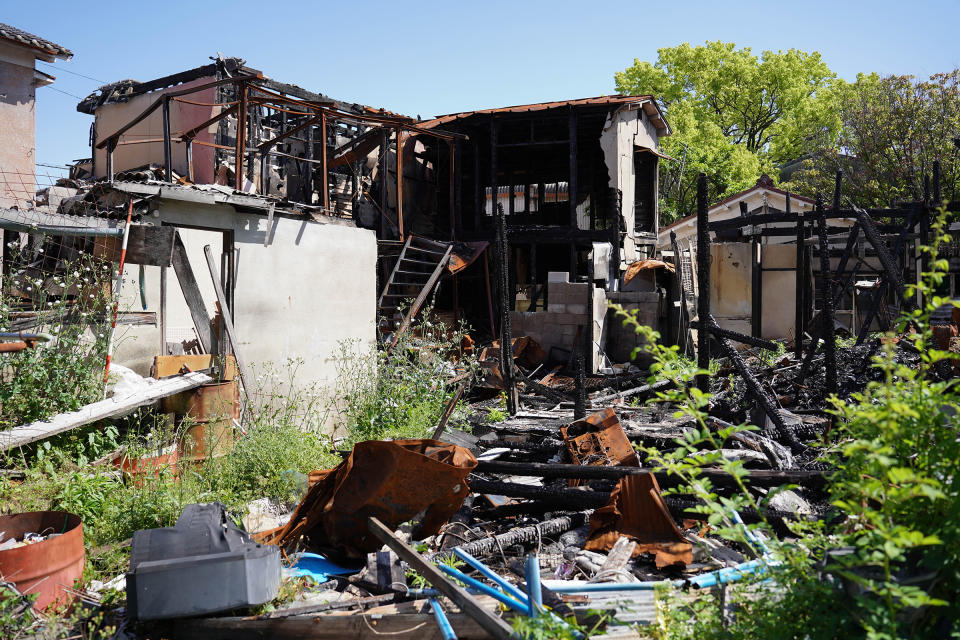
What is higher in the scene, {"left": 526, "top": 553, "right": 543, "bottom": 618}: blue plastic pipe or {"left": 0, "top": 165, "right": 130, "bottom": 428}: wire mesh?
{"left": 0, "top": 165, "right": 130, "bottom": 428}: wire mesh

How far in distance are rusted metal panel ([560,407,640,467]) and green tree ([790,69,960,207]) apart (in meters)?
19.6

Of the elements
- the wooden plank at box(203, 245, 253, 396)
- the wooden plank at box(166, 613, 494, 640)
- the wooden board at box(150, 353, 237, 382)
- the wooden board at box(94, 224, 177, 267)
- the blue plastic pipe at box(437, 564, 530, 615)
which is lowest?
the wooden plank at box(166, 613, 494, 640)

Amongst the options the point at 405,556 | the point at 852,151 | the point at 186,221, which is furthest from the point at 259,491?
the point at 852,151

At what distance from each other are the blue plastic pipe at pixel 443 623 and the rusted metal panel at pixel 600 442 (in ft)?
7.85

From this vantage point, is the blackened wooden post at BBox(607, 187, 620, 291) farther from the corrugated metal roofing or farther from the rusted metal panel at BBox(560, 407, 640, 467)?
the rusted metal panel at BBox(560, 407, 640, 467)

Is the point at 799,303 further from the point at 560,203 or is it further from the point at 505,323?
the point at 560,203

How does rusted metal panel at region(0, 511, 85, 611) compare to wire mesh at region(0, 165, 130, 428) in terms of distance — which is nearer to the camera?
rusted metal panel at region(0, 511, 85, 611)

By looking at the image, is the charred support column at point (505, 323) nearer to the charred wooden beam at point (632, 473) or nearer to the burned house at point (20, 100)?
the charred wooden beam at point (632, 473)

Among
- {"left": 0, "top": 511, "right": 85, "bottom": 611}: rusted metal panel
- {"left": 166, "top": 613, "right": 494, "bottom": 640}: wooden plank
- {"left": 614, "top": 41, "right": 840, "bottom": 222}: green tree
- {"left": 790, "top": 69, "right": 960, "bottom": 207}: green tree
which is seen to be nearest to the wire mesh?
{"left": 0, "top": 511, "right": 85, "bottom": 611}: rusted metal panel

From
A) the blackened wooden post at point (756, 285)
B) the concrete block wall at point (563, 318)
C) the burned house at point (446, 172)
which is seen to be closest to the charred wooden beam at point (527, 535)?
the burned house at point (446, 172)

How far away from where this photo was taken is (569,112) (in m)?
16.8

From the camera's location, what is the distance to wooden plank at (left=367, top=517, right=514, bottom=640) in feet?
9.99

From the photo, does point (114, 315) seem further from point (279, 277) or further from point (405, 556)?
point (405, 556)

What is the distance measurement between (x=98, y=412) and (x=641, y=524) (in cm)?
435
